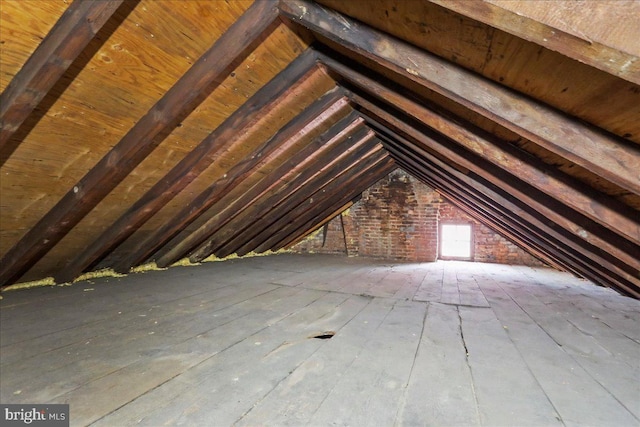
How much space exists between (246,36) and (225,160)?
142cm

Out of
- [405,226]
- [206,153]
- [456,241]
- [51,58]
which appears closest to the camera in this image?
[51,58]

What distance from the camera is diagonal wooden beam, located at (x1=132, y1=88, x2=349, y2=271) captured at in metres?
2.64

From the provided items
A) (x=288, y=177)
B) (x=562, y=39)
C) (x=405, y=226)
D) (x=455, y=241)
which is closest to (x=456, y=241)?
(x=455, y=241)

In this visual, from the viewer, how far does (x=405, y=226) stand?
21.1ft

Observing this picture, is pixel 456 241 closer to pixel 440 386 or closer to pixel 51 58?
pixel 440 386

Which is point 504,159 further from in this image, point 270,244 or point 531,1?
point 270,244

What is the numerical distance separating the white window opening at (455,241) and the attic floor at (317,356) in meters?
3.20

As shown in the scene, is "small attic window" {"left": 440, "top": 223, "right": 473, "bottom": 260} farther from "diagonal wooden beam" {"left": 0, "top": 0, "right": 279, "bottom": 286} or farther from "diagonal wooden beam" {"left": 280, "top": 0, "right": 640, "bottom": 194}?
"diagonal wooden beam" {"left": 0, "top": 0, "right": 279, "bottom": 286}

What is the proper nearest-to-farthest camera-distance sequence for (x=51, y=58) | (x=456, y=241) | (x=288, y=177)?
(x=51, y=58) < (x=288, y=177) < (x=456, y=241)

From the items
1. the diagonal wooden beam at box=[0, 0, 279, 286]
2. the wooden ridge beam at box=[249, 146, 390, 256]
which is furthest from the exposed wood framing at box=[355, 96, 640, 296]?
the wooden ridge beam at box=[249, 146, 390, 256]

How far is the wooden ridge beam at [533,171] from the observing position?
1.50m

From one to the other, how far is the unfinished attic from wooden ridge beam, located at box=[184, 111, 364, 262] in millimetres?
A: 35

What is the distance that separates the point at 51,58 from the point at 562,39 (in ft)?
6.17

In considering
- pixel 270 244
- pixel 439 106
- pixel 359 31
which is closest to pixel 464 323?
pixel 439 106
